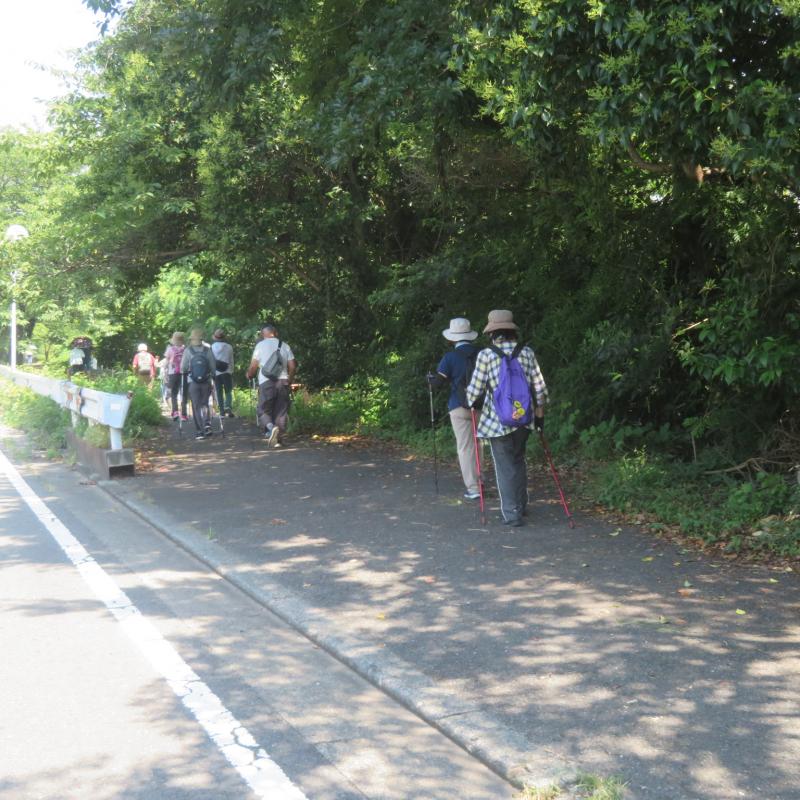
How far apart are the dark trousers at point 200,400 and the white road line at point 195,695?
8289 millimetres

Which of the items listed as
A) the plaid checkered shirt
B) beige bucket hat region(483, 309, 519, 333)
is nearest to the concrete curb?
the plaid checkered shirt

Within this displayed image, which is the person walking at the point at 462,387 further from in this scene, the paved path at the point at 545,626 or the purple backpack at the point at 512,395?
the purple backpack at the point at 512,395

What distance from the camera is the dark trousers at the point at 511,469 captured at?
28.3ft

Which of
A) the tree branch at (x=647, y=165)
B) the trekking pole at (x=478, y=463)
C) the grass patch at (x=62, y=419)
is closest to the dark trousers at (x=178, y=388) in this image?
the grass patch at (x=62, y=419)

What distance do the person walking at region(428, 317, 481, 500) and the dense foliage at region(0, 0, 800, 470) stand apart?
1448mm

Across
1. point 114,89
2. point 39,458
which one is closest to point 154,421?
point 39,458

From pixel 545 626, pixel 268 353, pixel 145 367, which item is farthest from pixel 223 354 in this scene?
pixel 545 626

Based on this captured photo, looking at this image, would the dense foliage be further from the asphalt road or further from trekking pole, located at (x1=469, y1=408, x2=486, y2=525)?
the asphalt road

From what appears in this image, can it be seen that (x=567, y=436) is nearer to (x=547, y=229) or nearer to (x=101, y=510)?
(x=547, y=229)

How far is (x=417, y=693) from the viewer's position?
489cm

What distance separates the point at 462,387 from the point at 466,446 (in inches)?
23.1

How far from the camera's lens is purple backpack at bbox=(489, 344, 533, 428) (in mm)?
8516

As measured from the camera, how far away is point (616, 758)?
13.3 feet

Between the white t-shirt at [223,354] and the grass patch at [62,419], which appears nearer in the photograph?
the grass patch at [62,419]
